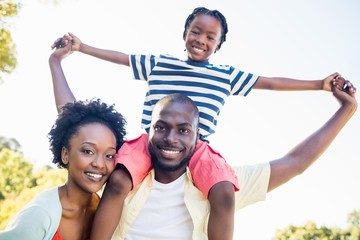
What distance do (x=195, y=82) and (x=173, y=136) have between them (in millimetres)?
792

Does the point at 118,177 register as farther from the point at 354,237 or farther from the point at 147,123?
the point at 354,237

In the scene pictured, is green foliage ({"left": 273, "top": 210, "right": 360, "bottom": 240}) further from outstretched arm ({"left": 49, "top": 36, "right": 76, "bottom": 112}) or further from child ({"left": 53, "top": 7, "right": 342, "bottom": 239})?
outstretched arm ({"left": 49, "top": 36, "right": 76, "bottom": 112})

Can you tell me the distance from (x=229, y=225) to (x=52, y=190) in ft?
3.66

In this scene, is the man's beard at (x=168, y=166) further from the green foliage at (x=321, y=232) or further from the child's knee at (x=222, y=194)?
the green foliage at (x=321, y=232)

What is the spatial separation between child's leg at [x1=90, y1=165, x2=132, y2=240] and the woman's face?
0.09 meters

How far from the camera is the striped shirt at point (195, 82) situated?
334 cm

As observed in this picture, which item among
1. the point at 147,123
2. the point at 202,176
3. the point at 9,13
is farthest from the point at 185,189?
the point at 9,13

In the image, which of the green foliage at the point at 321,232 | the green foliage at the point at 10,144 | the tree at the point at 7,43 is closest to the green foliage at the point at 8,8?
the tree at the point at 7,43

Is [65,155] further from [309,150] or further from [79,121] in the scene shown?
[309,150]

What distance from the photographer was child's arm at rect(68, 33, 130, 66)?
363 cm

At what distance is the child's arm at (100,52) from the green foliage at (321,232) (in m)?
31.2

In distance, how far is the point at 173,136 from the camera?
272 cm

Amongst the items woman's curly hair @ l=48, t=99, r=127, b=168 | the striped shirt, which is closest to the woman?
woman's curly hair @ l=48, t=99, r=127, b=168

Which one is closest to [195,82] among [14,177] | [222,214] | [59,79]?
[59,79]
